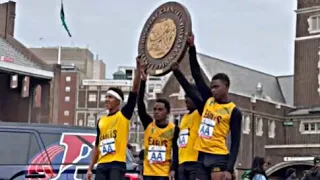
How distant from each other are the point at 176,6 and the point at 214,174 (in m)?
2.83

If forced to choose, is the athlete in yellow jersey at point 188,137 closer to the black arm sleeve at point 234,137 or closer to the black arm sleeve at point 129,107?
the black arm sleeve at point 129,107

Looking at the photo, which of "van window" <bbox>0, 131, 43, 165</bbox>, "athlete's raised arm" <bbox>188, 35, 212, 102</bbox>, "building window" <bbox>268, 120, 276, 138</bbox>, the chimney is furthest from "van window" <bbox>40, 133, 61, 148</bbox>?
"building window" <bbox>268, 120, 276, 138</bbox>

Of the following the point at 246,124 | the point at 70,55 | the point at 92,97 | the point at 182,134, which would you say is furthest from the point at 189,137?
the point at 70,55

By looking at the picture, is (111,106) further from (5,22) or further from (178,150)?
(5,22)

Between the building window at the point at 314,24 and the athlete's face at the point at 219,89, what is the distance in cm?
4945

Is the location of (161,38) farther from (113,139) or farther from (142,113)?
(113,139)

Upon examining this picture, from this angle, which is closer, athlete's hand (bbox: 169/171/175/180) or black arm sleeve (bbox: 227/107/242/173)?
black arm sleeve (bbox: 227/107/242/173)

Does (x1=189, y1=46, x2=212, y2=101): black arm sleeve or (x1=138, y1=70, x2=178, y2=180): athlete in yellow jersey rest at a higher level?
(x1=189, y1=46, x2=212, y2=101): black arm sleeve

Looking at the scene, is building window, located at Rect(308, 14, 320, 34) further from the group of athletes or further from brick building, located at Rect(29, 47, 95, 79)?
brick building, located at Rect(29, 47, 95, 79)

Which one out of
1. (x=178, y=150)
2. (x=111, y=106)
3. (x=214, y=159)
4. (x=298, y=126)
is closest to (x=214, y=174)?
(x=214, y=159)

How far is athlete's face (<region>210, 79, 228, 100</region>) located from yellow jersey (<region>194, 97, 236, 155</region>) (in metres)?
0.11

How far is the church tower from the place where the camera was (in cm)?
5478

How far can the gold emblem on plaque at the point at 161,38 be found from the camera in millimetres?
8828

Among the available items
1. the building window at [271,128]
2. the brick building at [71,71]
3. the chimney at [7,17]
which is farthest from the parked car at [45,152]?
the brick building at [71,71]
